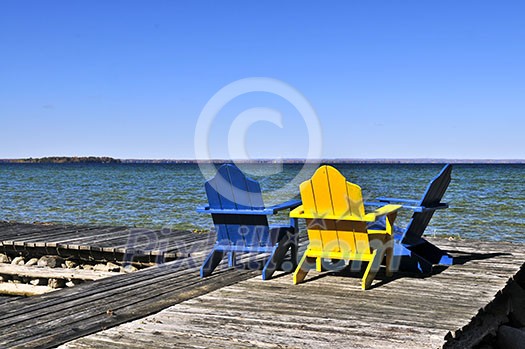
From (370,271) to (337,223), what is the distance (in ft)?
1.71

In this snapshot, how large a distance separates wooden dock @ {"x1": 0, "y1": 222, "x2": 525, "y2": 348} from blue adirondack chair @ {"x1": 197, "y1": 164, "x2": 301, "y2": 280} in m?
0.29

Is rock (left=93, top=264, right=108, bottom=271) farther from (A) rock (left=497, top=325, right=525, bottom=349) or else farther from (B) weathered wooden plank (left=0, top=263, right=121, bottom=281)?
(A) rock (left=497, top=325, right=525, bottom=349)

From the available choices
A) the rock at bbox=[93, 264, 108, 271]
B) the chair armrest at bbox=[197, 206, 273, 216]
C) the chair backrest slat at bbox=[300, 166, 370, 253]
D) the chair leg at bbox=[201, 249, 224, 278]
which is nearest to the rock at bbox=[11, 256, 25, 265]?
the rock at bbox=[93, 264, 108, 271]

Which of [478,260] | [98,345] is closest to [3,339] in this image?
[98,345]

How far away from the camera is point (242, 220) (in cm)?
591

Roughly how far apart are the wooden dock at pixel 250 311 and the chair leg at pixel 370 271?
0.08 meters

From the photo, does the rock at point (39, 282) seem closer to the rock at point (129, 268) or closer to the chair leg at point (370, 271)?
the rock at point (129, 268)

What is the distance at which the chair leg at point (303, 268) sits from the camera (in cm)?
561

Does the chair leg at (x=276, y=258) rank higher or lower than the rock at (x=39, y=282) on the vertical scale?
higher

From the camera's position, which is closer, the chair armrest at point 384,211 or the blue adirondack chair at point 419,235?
the chair armrest at point 384,211

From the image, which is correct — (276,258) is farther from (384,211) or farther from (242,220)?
(384,211)

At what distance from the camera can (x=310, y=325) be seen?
4.25 metres

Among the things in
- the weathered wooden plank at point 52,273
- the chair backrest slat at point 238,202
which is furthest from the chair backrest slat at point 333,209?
the weathered wooden plank at point 52,273

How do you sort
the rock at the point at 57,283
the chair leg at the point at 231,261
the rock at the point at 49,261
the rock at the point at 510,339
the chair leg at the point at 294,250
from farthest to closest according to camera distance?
the rock at the point at 49,261 < the rock at the point at 57,283 < the chair leg at the point at 231,261 < the chair leg at the point at 294,250 < the rock at the point at 510,339
